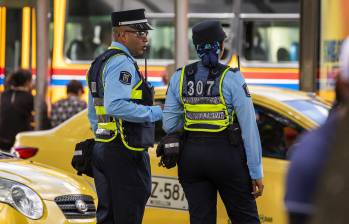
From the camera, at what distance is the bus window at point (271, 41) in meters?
13.9

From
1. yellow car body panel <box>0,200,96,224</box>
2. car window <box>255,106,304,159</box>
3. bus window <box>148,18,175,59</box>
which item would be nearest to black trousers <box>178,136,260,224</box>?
yellow car body panel <box>0,200,96,224</box>

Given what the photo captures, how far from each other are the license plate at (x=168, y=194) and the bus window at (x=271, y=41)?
6.88 metres

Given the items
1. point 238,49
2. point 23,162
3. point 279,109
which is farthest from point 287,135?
point 238,49

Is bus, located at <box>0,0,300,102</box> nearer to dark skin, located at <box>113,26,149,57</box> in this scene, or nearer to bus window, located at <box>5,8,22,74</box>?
bus window, located at <box>5,8,22,74</box>

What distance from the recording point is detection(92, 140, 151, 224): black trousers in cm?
567

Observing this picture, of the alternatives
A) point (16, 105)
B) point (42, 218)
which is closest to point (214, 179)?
point (42, 218)

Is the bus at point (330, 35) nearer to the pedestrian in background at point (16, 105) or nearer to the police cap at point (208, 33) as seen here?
the pedestrian in background at point (16, 105)

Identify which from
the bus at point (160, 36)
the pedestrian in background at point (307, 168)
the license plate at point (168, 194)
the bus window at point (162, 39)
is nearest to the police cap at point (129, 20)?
the license plate at point (168, 194)

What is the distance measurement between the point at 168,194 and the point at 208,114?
1779mm

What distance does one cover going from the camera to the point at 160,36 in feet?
47.3

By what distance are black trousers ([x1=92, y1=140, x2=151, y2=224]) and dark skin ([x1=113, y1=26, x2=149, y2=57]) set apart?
0.58 meters

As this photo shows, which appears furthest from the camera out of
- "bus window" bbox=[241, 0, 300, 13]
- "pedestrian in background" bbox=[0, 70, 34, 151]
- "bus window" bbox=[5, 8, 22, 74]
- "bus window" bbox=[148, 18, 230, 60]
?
"bus window" bbox=[5, 8, 22, 74]

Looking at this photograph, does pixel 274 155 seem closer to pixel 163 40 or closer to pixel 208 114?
pixel 208 114

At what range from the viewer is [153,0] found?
14391 mm
